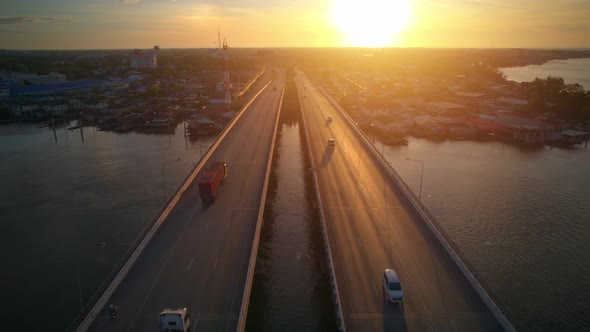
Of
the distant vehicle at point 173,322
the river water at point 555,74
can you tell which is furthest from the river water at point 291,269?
the river water at point 555,74

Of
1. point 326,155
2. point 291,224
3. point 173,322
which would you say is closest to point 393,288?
point 173,322

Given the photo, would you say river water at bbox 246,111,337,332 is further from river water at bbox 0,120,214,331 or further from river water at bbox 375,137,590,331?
river water at bbox 0,120,214,331

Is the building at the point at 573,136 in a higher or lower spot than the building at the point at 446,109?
lower

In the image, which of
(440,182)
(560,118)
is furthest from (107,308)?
(560,118)

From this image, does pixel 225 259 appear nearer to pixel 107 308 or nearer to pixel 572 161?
pixel 107 308

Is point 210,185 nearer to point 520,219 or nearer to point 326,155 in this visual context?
point 326,155

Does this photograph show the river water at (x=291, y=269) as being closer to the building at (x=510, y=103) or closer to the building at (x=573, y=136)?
the building at (x=573, y=136)
